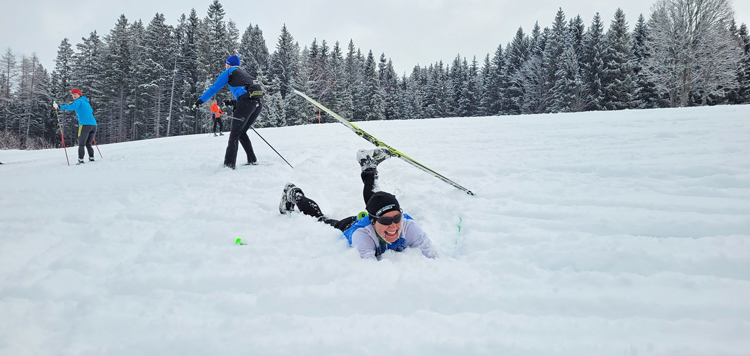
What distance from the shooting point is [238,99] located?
20.9 feet

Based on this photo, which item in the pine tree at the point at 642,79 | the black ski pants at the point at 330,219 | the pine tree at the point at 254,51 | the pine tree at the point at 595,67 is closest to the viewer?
the black ski pants at the point at 330,219

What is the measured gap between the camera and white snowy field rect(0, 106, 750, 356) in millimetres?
1935

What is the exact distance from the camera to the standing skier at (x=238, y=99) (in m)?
6.13

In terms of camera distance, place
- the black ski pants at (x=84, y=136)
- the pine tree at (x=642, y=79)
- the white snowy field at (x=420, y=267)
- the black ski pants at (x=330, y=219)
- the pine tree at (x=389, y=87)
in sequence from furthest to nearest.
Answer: the pine tree at (x=389, y=87) → the pine tree at (x=642, y=79) → the black ski pants at (x=84, y=136) → the black ski pants at (x=330, y=219) → the white snowy field at (x=420, y=267)

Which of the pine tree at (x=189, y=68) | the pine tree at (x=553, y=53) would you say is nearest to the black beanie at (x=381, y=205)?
the pine tree at (x=553, y=53)

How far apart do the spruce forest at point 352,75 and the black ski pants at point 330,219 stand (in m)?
26.4

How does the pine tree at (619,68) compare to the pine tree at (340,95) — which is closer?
the pine tree at (619,68)

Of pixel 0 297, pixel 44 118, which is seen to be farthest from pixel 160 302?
pixel 44 118

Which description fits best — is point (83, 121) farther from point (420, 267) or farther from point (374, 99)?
point (374, 99)

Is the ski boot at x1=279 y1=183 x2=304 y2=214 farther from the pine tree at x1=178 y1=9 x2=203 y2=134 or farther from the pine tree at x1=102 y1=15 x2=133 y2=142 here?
the pine tree at x1=102 y1=15 x2=133 y2=142

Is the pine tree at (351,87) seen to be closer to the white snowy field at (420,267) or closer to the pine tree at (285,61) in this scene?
the pine tree at (285,61)

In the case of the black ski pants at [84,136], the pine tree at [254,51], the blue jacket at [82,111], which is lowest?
the black ski pants at [84,136]

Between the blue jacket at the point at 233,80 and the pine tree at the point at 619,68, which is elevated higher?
the pine tree at the point at 619,68

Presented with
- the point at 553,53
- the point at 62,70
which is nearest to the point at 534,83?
the point at 553,53
